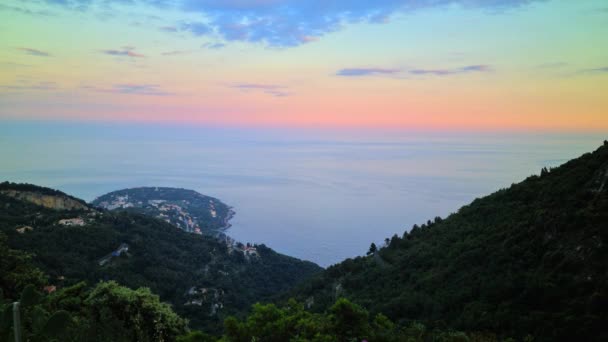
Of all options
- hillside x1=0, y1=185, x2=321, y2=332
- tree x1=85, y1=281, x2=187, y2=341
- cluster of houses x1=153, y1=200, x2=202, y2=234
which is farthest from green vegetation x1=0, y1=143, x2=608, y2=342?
cluster of houses x1=153, y1=200, x2=202, y2=234

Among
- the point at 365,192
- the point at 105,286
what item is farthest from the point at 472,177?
the point at 105,286

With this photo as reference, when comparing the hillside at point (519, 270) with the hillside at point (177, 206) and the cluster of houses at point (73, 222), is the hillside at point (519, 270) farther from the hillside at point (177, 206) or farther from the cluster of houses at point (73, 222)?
the hillside at point (177, 206)

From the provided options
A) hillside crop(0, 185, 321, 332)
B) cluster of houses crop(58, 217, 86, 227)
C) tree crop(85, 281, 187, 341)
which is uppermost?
tree crop(85, 281, 187, 341)

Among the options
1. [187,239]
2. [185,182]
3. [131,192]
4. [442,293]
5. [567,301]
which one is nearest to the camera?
[567,301]

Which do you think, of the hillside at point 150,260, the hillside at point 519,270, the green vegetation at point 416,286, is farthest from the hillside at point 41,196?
the hillside at point 519,270

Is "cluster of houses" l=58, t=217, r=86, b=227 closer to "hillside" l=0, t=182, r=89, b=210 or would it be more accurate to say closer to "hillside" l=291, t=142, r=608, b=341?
"hillside" l=0, t=182, r=89, b=210

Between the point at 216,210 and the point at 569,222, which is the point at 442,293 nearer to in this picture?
the point at 569,222
